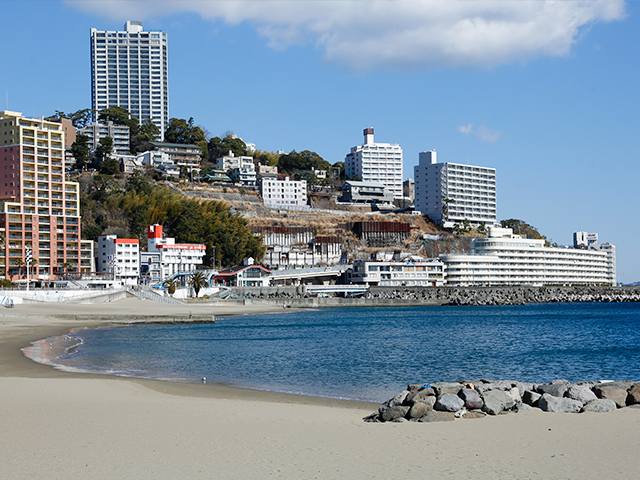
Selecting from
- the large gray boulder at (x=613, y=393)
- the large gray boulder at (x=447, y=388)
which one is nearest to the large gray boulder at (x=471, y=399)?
the large gray boulder at (x=447, y=388)

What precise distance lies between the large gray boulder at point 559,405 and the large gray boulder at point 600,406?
16 cm

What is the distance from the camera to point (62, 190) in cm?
9031

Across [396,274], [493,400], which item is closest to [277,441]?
[493,400]

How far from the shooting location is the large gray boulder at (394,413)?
11.7 meters

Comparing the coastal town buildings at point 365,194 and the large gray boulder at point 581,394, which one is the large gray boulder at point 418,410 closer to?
the large gray boulder at point 581,394

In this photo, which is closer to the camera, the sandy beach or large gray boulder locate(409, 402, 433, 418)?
the sandy beach

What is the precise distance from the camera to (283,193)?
134 meters

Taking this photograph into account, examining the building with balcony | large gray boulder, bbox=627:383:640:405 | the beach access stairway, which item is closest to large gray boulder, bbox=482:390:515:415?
large gray boulder, bbox=627:383:640:405

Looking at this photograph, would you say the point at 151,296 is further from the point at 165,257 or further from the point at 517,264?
the point at 517,264

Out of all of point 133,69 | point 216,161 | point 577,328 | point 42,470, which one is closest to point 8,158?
point 216,161

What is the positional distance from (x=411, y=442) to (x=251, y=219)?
11109 centimetres

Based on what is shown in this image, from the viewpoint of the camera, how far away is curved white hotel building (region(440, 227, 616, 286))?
11131cm

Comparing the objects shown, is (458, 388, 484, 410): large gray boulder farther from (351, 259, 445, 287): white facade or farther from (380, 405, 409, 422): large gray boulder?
(351, 259, 445, 287): white facade

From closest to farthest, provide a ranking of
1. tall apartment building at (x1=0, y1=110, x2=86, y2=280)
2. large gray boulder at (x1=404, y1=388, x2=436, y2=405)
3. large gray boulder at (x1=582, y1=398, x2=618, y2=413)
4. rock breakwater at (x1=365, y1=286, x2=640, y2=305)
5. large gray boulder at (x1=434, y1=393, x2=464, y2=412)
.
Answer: large gray boulder at (x1=434, y1=393, x2=464, y2=412), large gray boulder at (x1=404, y1=388, x2=436, y2=405), large gray boulder at (x1=582, y1=398, x2=618, y2=413), tall apartment building at (x1=0, y1=110, x2=86, y2=280), rock breakwater at (x1=365, y1=286, x2=640, y2=305)
